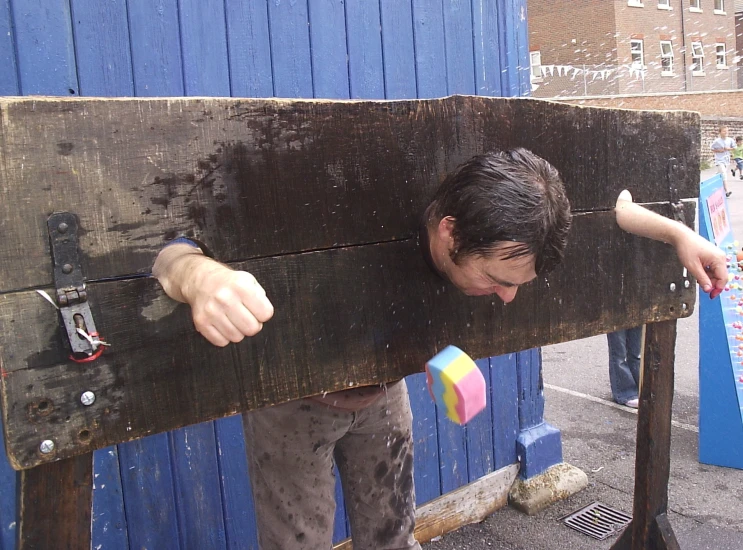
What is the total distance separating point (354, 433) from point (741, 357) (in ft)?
8.82

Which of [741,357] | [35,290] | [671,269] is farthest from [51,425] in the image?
[741,357]

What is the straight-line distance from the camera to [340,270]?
1.66 metres

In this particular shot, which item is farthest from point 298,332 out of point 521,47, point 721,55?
point 721,55

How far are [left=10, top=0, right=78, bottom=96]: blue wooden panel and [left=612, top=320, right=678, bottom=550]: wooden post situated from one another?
2.22 metres

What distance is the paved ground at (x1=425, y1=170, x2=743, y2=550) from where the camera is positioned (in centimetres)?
319

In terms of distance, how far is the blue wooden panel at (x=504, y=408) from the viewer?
3.38 metres

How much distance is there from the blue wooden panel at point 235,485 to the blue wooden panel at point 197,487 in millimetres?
26

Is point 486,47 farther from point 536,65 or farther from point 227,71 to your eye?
point 536,65

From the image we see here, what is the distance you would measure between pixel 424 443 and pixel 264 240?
1.89 metres

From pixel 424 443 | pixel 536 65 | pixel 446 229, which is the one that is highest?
pixel 536 65

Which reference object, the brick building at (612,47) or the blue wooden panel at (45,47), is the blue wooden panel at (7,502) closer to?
the blue wooden panel at (45,47)

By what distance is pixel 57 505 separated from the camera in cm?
137

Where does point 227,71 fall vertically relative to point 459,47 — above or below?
below

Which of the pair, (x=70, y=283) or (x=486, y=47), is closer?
(x=70, y=283)
